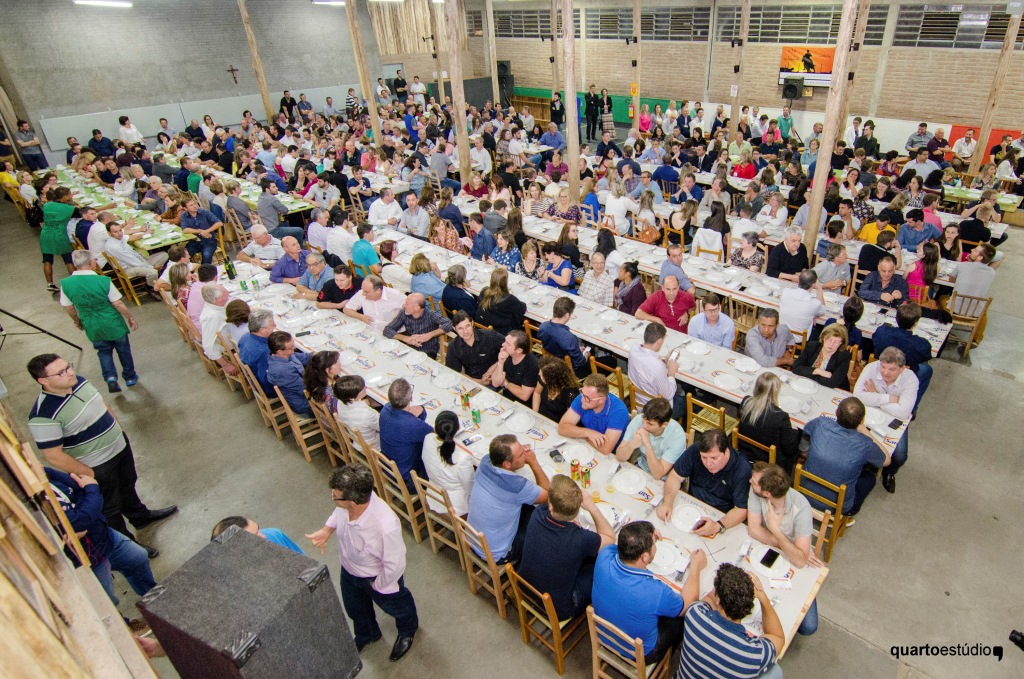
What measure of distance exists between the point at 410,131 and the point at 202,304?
40.3ft

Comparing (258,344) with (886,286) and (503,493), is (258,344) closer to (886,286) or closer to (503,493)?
(503,493)

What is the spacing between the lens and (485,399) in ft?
16.7

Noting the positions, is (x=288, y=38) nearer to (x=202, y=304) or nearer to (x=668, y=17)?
(x=668, y=17)

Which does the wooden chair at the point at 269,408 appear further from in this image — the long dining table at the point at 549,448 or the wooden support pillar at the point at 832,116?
the wooden support pillar at the point at 832,116

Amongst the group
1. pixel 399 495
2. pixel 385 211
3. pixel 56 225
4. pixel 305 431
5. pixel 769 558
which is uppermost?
pixel 56 225

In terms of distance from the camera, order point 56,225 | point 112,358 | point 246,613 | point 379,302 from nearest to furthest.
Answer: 1. point 246,613
2. point 379,302
3. point 112,358
4. point 56,225

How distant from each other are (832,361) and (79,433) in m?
6.11

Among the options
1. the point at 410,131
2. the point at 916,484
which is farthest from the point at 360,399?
the point at 410,131

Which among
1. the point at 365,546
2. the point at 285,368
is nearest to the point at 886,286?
the point at 365,546

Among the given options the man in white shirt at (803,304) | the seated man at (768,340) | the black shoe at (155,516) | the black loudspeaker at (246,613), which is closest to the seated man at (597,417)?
the seated man at (768,340)

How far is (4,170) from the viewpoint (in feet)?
48.0

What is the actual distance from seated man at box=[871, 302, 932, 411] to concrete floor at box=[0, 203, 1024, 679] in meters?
0.82

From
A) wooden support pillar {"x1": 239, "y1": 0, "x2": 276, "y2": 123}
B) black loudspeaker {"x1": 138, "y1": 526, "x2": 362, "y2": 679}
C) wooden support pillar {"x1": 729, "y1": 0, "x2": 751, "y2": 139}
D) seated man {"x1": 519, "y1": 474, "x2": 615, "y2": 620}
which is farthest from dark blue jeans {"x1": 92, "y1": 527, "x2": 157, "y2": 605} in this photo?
wooden support pillar {"x1": 239, "y1": 0, "x2": 276, "y2": 123}

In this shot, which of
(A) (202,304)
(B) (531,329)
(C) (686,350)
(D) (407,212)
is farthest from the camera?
(D) (407,212)
